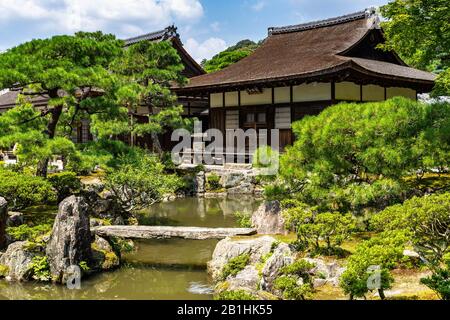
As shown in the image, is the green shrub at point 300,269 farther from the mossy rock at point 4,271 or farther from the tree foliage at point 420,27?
the tree foliage at point 420,27

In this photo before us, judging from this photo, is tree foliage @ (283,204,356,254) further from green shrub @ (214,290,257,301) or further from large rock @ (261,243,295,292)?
green shrub @ (214,290,257,301)

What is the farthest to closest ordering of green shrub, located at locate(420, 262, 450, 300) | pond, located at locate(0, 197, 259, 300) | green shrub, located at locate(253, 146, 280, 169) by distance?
green shrub, located at locate(253, 146, 280, 169) → pond, located at locate(0, 197, 259, 300) → green shrub, located at locate(420, 262, 450, 300)

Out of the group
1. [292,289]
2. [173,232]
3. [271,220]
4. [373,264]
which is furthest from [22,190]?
[373,264]

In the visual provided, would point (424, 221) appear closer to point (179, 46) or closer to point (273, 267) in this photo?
point (273, 267)

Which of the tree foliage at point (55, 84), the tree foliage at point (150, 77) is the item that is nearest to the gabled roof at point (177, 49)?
the tree foliage at point (150, 77)

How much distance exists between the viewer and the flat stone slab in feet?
35.0

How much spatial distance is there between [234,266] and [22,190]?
5534 mm

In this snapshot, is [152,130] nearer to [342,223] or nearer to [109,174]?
[109,174]

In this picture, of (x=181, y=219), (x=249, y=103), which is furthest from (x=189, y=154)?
(x=181, y=219)

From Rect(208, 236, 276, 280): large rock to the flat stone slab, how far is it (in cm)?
62

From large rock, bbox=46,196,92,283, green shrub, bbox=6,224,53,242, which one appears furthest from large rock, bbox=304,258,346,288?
green shrub, bbox=6,224,53,242

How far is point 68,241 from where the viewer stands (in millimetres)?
9711

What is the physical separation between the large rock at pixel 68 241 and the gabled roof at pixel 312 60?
35.2 feet
